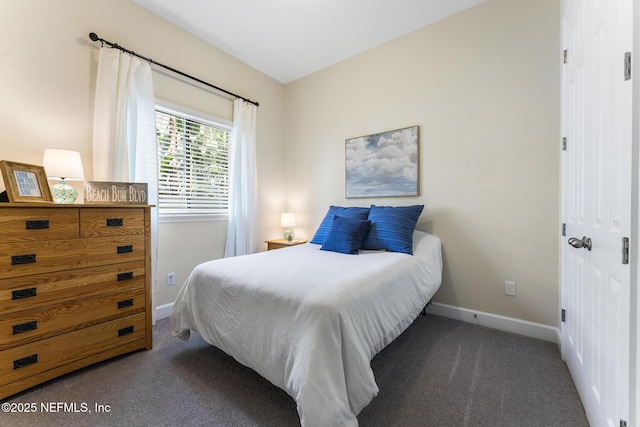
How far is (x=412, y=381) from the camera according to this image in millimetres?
1576

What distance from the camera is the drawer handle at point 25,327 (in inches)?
55.9

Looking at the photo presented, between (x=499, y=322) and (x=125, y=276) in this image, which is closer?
(x=125, y=276)

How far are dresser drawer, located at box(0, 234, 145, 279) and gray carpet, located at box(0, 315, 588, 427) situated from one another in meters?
0.69

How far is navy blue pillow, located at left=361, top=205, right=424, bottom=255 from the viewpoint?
2186mm

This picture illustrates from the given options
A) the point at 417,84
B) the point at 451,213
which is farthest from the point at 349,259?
the point at 417,84

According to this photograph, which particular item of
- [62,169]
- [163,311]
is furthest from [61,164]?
[163,311]

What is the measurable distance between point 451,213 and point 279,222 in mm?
2262

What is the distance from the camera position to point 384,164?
2854mm

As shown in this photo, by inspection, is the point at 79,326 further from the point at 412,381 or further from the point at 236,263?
the point at 412,381

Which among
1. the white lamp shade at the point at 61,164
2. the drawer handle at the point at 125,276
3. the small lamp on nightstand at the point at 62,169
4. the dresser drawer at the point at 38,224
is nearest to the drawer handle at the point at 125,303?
the drawer handle at the point at 125,276

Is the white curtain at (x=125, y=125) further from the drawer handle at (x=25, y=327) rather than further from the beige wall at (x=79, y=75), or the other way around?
the drawer handle at (x=25, y=327)

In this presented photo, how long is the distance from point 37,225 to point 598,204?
2.90 m

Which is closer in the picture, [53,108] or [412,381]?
[412,381]

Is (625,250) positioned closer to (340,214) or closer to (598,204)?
(598,204)
